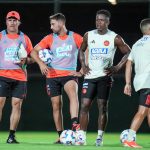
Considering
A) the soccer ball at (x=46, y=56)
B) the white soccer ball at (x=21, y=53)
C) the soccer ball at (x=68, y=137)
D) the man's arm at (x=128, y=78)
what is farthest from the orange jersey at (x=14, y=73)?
the man's arm at (x=128, y=78)

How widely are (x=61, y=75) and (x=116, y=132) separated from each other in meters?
4.32

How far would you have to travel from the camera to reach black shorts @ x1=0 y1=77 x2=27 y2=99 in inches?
537

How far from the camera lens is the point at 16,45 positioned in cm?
1366

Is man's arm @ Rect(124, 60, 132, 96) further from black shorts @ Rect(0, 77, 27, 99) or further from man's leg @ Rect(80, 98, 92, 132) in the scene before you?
black shorts @ Rect(0, 77, 27, 99)

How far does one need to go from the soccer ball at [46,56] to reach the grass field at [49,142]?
1320 mm

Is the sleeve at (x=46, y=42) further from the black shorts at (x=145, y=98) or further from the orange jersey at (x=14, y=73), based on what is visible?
the black shorts at (x=145, y=98)

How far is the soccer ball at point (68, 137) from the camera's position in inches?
512

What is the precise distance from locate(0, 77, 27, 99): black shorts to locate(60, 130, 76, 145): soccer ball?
1.02 metres

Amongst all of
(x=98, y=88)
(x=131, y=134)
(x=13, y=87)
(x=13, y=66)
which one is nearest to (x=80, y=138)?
(x=98, y=88)

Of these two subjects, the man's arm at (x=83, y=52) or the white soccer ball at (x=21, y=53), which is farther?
the white soccer ball at (x=21, y=53)

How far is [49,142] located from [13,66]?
1605mm

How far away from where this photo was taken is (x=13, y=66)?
1366cm

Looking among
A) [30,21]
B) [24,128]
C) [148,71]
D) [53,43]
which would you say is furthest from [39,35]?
[148,71]

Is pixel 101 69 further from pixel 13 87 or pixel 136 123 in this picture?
pixel 13 87
